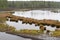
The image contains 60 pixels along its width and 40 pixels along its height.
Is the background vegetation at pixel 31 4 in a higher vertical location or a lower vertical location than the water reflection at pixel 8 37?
lower

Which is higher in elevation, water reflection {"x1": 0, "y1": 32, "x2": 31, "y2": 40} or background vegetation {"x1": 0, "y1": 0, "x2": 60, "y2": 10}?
water reflection {"x1": 0, "y1": 32, "x2": 31, "y2": 40}

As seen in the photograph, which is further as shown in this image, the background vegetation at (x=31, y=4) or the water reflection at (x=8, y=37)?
the background vegetation at (x=31, y=4)

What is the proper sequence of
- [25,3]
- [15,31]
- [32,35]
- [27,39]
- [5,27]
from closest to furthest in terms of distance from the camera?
[27,39], [32,35], [15,31], [5,27], [25,3]

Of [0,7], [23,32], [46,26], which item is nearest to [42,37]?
[23,32]

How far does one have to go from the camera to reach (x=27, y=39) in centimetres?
1213

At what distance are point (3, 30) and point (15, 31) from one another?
3.41 feet

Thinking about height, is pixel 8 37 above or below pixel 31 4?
above

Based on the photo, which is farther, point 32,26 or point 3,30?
point 32,26

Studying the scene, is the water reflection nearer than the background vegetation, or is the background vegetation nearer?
the water reflection

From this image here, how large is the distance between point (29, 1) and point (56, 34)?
29.2 m

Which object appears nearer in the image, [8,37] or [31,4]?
[8,37]

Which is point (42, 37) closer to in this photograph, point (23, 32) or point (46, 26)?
point (23, 32)

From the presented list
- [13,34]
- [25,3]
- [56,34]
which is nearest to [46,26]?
[56,34]

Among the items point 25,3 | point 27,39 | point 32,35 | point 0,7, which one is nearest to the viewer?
point 27,39
